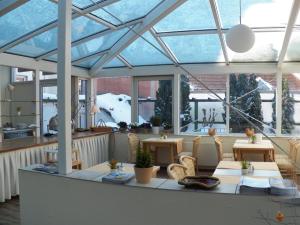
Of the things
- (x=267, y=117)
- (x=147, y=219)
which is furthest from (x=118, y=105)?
(x=147, y=219)

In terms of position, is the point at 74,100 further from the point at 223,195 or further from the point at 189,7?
the point at 223,195

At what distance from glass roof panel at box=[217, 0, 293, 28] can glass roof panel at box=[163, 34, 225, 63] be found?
2.40ft

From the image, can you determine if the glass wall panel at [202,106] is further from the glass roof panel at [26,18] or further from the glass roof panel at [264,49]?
the glass roof panel at [26,18]

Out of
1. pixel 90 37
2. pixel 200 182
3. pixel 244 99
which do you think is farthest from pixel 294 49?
pixel 200 182

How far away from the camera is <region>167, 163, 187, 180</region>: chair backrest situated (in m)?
3.26

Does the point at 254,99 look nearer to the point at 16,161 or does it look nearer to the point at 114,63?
the point at 114,63

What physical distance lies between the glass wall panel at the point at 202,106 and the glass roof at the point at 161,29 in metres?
0.55

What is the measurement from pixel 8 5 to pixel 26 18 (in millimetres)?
869

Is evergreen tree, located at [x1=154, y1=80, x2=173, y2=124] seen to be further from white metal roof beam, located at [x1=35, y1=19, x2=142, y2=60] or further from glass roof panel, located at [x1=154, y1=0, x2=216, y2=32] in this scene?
white metal roof beam, located at [x1=35, y1=19, x2=142, y2=60]

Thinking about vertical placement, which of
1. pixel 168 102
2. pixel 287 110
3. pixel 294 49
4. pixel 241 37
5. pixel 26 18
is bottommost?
pixel 287 110

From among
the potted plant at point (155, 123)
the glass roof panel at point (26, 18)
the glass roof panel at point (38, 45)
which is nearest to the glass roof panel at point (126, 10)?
the glass roof panel at point (26, 18)

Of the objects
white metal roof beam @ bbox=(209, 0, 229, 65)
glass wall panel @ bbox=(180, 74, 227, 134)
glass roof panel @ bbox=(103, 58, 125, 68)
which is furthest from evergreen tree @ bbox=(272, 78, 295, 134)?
glass roof panel @ bbox=(103, 58, 125, 68)

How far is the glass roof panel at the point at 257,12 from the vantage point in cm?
536

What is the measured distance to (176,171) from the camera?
11.3ft
